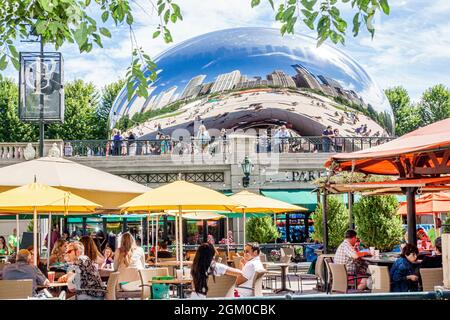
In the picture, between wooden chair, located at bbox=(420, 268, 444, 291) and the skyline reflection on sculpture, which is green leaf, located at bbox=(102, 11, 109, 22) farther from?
the skyline reflection on sculpture

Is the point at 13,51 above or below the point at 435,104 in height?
below

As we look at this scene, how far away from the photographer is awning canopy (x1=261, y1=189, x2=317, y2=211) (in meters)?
29.2

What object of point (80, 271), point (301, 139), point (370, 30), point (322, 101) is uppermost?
point (322, 101)

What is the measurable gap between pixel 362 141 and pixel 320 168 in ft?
19.1

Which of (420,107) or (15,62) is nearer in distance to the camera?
(15,62)

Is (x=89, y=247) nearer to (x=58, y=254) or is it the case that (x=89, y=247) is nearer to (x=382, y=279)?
(x=58, y=254)

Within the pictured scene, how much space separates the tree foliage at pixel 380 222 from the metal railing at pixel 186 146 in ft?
37.2

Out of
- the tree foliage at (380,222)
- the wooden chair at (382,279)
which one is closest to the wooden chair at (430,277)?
the wooden chair at (382,279)

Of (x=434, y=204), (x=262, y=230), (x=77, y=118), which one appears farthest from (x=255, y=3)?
(x=77, y=118)

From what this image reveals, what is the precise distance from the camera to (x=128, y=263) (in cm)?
1092

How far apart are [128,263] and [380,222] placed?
11.0 meters
